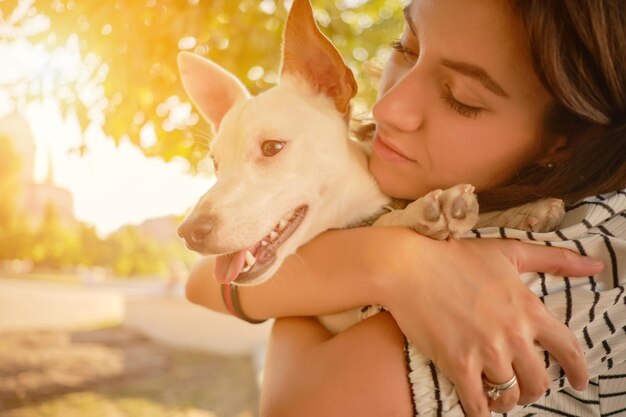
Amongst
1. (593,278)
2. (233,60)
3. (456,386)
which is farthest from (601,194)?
(233,60)

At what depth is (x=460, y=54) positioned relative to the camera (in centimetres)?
124

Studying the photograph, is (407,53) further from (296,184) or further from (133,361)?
(133,361)

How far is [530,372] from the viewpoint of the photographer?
1060mm

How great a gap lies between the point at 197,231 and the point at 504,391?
2.48 ft

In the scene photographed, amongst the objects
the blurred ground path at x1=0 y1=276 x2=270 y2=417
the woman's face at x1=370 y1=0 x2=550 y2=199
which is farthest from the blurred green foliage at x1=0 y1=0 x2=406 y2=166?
the blurred ground path at x1=0 y1=276 x2=270 y2=417

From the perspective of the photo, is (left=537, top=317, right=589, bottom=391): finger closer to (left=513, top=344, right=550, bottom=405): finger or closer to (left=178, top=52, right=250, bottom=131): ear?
(left=513, top=344, right=550, bottom=405): finger

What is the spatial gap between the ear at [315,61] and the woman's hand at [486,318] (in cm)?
70

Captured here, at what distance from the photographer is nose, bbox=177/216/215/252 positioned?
1360 millimetres

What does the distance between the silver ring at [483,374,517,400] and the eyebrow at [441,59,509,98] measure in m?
0.60

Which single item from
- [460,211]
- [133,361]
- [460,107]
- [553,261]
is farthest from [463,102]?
[133,361]

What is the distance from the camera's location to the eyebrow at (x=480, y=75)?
1232 mm

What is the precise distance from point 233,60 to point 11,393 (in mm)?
3922

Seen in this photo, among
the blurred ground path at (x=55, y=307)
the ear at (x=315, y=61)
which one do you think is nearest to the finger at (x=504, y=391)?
the ear at (x=315, y=61)

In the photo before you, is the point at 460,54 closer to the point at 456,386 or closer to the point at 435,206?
the point at 435,206
